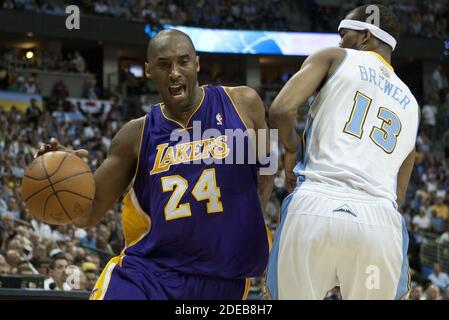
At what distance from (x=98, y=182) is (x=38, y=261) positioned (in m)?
5.60

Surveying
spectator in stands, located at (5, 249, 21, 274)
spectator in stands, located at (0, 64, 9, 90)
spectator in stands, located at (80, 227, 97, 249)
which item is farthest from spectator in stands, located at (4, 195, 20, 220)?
spectator in stands, located at (0, 64, 9, 90)

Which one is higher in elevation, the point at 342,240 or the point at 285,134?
the point at 285,134

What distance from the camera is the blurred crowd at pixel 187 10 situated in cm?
2038

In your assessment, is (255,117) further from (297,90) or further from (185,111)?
(297,90)

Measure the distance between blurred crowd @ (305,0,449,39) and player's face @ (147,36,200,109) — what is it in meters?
19.7

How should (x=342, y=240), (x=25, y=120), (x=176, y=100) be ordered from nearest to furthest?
(x=342, y=240), (x=176, y=100), (x=25, y=120)

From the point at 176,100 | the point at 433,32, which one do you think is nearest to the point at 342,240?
the point at 176,100

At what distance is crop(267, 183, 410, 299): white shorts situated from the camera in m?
3.53

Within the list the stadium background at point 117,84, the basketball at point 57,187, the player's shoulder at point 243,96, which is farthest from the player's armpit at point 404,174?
the stadium background at point 117,84

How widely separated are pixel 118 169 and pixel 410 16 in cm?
2113

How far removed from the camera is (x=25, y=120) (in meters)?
15.9

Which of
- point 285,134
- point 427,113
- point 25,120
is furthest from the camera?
point 427,113
